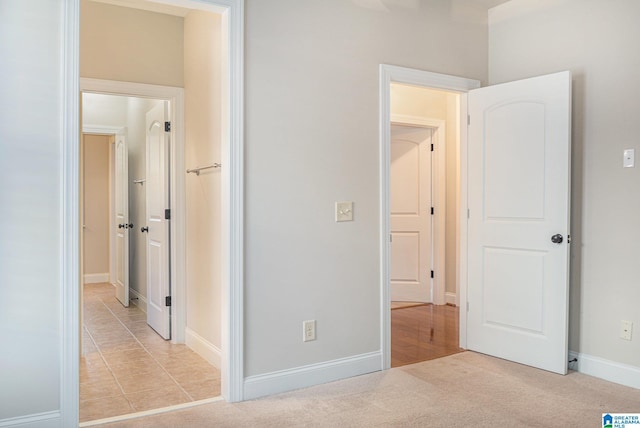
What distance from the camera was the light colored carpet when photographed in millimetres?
2707

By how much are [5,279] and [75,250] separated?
330mm

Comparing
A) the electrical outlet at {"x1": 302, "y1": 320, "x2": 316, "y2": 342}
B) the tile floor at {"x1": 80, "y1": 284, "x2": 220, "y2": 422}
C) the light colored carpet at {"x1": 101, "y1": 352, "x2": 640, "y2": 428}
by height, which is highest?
the electrical outlet at {"x1": 302, "y1": 320, "x2": 316, "y2": 342}

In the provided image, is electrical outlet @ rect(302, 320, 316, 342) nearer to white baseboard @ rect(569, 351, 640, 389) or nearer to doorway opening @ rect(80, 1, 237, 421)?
doorway opening @ rect(80, 1, 237, 421)

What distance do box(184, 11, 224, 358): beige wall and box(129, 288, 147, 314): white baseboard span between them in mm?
1519

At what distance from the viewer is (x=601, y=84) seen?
3445 mm

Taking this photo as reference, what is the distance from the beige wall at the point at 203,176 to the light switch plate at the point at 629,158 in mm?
2729

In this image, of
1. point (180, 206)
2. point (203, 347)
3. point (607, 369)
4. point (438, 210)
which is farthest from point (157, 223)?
point (607, 369)

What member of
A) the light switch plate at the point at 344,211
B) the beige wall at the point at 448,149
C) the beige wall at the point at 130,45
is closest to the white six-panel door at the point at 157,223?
the beige wall at the point at 130,45

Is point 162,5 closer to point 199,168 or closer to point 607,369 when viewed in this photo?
point 199,168

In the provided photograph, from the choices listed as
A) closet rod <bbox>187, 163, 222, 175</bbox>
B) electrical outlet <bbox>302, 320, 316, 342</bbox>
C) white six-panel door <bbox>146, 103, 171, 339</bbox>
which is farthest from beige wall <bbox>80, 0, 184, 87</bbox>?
electrical outlet <bbox>302, 320, 316, 342</bbox>

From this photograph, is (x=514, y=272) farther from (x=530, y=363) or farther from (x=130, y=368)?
(x=130, y=368)

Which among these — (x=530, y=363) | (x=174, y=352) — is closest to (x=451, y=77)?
(x=530, y=363)

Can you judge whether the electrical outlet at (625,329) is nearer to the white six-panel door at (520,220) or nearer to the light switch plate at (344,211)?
the white six-panel door at (520,220)

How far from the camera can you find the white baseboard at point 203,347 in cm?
367
